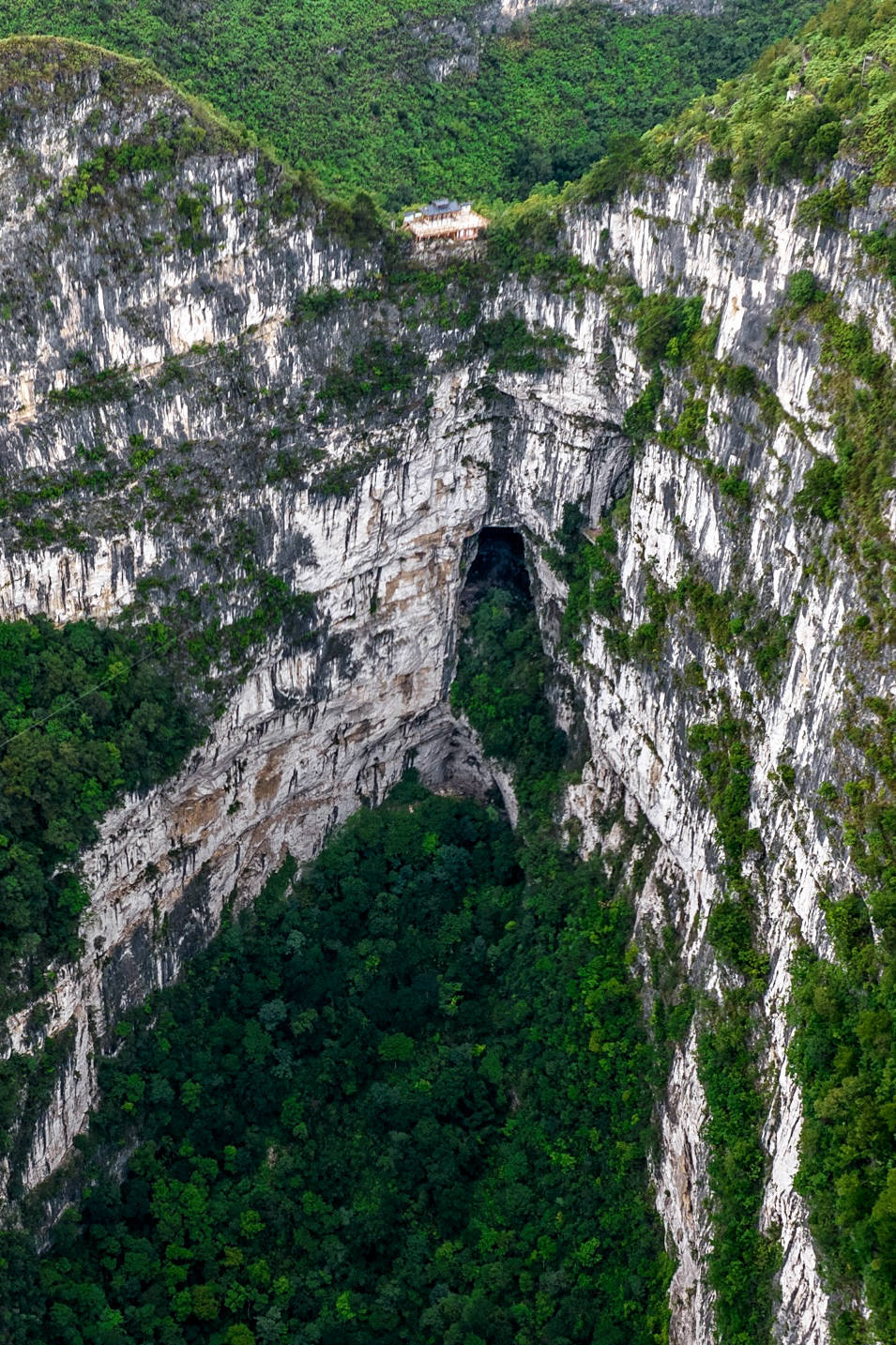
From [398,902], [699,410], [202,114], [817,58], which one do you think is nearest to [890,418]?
[699,410]

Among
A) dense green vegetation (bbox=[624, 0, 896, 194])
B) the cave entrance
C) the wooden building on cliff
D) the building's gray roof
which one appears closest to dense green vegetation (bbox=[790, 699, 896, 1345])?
dense green vegetation (bbox=[624, 0, 896, 194])

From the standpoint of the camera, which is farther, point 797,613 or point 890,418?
point 797,613

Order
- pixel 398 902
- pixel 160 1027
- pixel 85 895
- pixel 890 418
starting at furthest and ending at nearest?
pixel 398 902, pixel 160 1027, pixel 85 895, pixel 890 418

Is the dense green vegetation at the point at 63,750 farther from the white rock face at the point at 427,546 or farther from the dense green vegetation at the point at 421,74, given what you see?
the dense green vegetation at the point at 421,74

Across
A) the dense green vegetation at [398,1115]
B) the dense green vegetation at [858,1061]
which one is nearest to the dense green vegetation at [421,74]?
the dense green vegetation at [398,1115]

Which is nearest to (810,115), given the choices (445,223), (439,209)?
(445,223)

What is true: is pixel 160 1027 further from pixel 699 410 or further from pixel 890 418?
pixel 890 418
